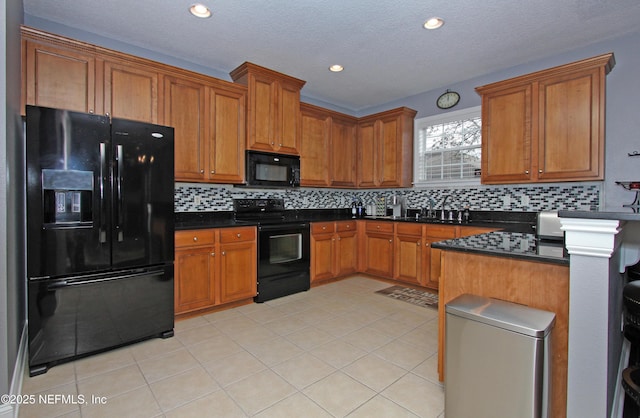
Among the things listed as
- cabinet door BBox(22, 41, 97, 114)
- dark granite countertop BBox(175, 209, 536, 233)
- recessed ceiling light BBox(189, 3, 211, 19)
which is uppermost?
recessed ceiling light BBox(189, 3, 211, 19)

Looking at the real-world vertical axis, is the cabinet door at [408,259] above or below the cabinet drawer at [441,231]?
below

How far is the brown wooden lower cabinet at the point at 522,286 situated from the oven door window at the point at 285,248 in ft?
6.91

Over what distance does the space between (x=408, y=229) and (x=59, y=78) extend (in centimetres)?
385

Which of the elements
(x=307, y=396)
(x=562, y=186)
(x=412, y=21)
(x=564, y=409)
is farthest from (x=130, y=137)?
(x=562, y=186)

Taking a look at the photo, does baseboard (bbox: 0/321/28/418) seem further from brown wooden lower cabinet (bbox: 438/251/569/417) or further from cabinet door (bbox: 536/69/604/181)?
cabinet door (bbox: 536/69/604/181)

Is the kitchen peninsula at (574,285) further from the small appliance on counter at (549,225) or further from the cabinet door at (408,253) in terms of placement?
the cabinet door at (408,253)

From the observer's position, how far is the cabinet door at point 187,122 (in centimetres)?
305

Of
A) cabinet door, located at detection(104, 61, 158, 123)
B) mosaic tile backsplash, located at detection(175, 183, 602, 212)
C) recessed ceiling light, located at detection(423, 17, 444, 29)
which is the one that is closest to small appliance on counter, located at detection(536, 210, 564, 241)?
mosaic tile backsplash, located at detection(175, 183, 602, 212)

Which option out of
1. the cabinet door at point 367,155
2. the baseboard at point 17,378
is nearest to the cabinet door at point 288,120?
the cabinet door at point 367,155

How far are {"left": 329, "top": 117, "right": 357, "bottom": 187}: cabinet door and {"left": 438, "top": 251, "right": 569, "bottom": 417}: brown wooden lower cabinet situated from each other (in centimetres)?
297

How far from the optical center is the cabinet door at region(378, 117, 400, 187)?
4.52 metres

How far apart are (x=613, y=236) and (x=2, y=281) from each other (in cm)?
278

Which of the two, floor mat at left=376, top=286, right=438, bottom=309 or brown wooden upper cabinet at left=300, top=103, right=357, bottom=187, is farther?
brown wooden upper cabinet at left=300, top=103, right=357, bottom=187

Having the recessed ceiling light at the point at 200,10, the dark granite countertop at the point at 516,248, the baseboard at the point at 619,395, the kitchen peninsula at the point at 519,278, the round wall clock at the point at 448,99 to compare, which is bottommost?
the baseboard at the point at 619,395
